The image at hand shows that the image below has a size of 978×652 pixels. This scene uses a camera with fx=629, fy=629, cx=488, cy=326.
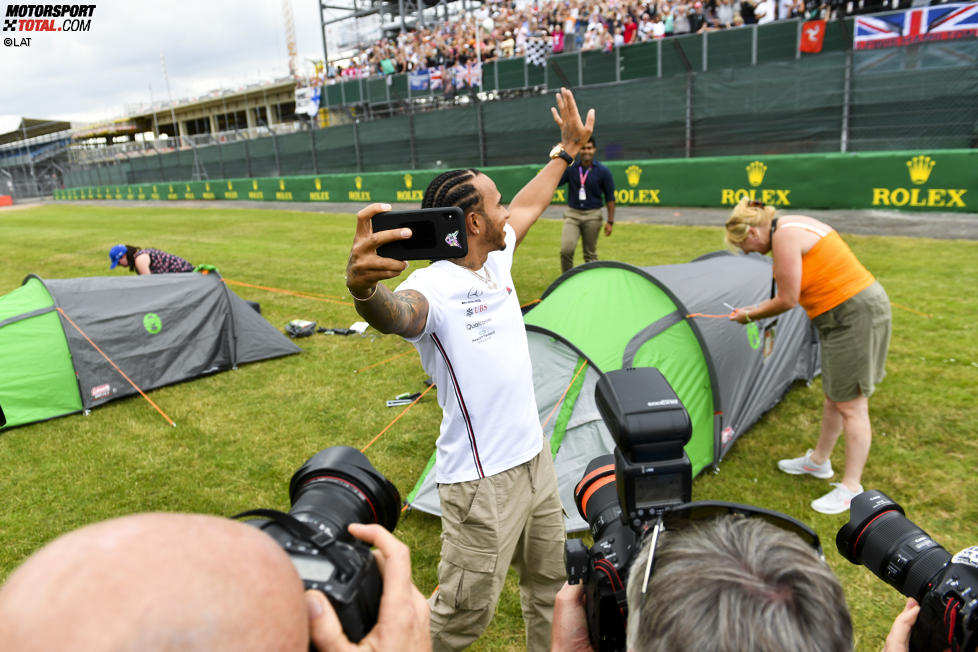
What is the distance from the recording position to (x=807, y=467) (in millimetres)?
4301

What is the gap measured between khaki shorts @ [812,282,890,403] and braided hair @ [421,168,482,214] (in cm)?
256

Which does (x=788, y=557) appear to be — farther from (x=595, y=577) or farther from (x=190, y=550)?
(x=190, y=550)

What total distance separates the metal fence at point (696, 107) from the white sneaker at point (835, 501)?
40.2 feet

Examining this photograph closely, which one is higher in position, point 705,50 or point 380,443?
point 705,50

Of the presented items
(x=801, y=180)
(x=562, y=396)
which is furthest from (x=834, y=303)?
(x=801, y=180)

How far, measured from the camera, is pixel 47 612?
602 mm

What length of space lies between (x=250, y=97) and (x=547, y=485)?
6259 centimetres

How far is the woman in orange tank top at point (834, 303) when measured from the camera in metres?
3.67

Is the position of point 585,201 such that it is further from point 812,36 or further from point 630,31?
point 630,31

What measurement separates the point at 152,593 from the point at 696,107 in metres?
17.6

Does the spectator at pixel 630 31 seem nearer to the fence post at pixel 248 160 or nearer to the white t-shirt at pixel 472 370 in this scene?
the fence post at pixel 248 160

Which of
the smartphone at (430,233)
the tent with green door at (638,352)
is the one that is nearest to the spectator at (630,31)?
the tent with green door at (638,352)

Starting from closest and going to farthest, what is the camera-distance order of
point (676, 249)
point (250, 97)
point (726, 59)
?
point (676, 249), point (726, 59), point (250, 97)

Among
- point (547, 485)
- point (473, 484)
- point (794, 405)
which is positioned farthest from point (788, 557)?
point (794, 405)
